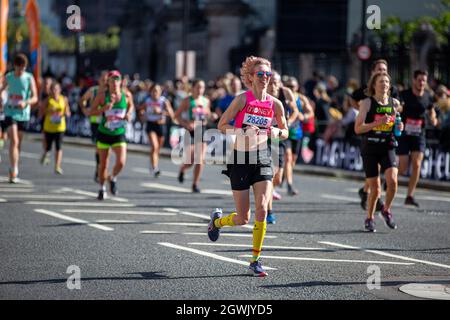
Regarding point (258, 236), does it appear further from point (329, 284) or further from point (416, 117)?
point (416, 117)

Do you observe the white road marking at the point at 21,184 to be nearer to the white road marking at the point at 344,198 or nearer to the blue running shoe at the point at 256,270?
the white road marking at the point at 344,198

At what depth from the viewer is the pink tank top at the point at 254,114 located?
11.1 meters

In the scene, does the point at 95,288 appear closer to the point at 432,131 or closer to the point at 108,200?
the point at 108,200

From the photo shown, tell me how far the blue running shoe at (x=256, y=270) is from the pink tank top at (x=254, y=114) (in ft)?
4.27

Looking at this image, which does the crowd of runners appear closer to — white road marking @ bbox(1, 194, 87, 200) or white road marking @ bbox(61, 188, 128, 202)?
white road marking @ bbox(61, 188, 128, 202)

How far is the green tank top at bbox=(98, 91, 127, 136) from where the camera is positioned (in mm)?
17516

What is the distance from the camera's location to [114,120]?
57.5ft

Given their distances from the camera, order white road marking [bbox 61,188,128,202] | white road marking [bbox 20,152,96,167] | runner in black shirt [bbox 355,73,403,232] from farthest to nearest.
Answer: white road marking [bbox 20,152,96,167]
white road marking [bbox 61,188,128,202]
runner in black shirt [bbox 355,73,403,232]

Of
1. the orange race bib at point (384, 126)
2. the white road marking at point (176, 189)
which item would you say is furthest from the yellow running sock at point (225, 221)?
the white road marking at point (176, 189)

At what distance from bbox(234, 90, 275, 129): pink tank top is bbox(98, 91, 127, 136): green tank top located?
656cm

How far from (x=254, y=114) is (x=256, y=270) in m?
1.45

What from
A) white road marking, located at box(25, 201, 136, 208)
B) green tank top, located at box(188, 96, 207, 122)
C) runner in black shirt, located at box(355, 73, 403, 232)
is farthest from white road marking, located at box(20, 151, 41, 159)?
runner in black shirt, located at box(355, 73, 403, 232)

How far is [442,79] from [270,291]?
18.2 m

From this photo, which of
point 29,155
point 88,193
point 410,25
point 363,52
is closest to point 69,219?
point 88,193
